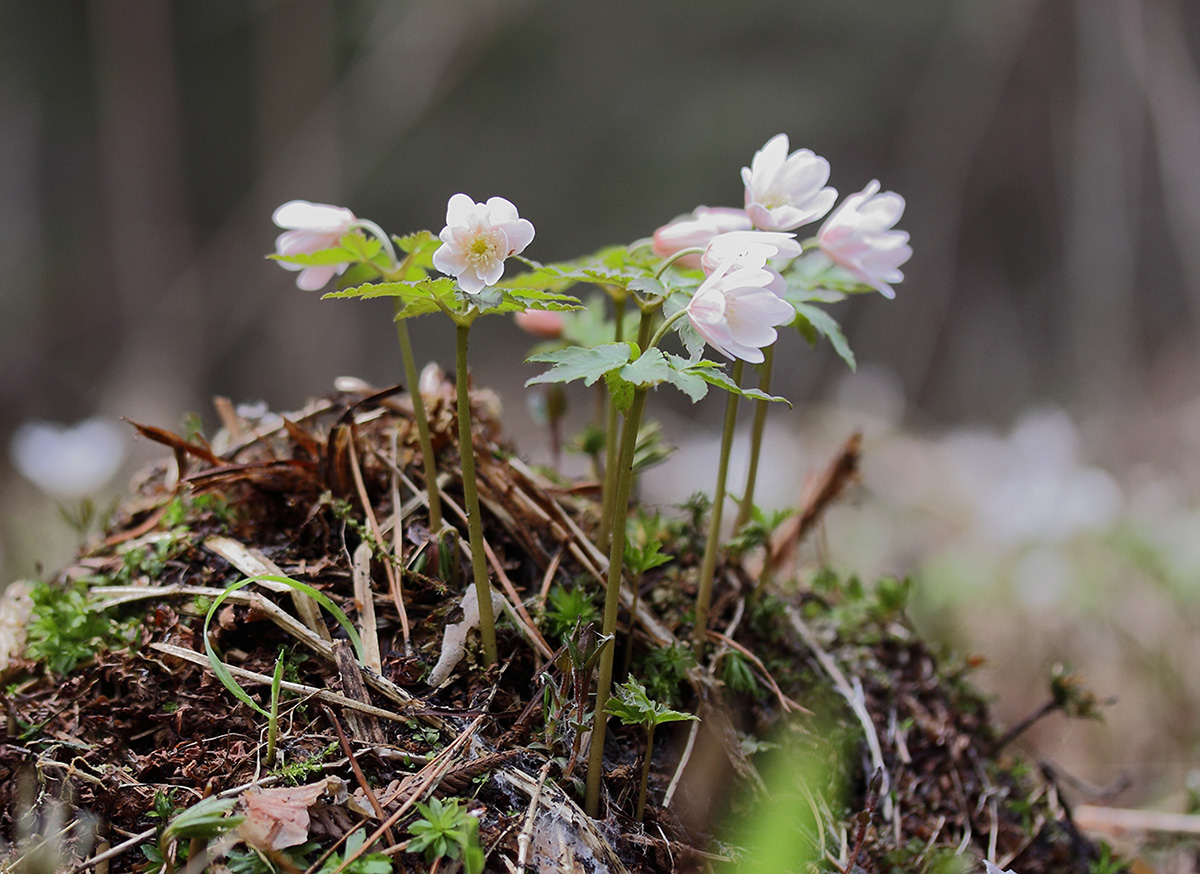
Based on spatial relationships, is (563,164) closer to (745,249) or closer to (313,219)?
(313,219)

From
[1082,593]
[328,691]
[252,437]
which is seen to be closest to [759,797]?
[328,691]

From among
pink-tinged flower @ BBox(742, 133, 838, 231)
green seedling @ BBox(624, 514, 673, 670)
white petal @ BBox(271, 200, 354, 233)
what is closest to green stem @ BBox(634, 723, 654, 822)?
green seedling @ BBox(624, 514, 673, 670)

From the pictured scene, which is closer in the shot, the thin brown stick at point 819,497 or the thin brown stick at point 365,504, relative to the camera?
the thin brown stick at point 365,504

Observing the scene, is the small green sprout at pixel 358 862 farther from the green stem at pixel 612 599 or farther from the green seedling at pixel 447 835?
the green stem at pixel 612 599

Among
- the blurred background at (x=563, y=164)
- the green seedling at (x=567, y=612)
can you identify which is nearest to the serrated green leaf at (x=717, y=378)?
the green seedling at (x=567, y=612)

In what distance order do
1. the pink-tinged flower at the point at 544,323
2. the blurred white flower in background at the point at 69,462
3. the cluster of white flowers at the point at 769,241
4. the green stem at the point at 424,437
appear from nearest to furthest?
the cluster of white flowers at the point at 769,241
the green stem at the point at 424,437
the pink-tinged flower at the point at 544,323
the blurred white flower in background at the point at 69,462

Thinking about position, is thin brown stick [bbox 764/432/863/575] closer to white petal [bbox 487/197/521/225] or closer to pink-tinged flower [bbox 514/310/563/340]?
pink-tinged flower [bbox 514/310/563/340]

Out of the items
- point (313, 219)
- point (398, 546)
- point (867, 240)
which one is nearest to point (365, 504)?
point (398, 546)
